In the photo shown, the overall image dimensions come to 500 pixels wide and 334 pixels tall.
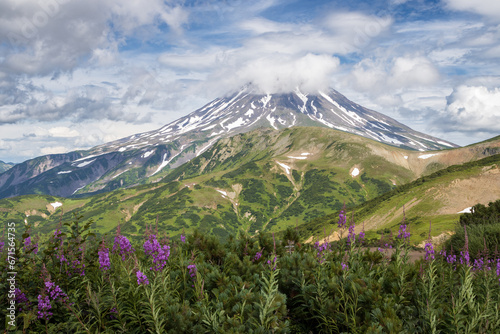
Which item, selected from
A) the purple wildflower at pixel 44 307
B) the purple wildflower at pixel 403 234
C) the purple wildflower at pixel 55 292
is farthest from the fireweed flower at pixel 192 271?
the purple wildflower at pixel 403 234

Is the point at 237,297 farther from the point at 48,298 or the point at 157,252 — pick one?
the point at 48,298

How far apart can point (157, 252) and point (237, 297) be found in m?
2.77

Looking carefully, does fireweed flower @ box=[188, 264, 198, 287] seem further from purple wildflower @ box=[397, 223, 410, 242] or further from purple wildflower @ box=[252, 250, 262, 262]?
purple wildflower @ box=[397, 223, 410, 242]

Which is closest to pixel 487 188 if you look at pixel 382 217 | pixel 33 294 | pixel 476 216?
pixel 382 217

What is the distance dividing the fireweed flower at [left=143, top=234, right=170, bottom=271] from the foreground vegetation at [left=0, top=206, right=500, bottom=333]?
0.12 ft

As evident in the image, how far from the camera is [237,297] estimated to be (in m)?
6.06

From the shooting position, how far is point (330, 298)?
639cm

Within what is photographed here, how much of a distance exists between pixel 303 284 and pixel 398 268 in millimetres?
2372

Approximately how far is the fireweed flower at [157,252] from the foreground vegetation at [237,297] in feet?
0.12

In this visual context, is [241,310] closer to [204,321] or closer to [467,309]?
[204,321]

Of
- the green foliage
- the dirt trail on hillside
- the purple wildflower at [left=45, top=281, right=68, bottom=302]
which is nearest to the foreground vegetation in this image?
the purple wildflower at [left=45, top=281, right=68, bottom=302]

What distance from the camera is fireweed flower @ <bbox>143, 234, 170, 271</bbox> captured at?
739 centimetres

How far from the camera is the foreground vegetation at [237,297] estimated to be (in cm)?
539

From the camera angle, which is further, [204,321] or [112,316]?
[112,316]
